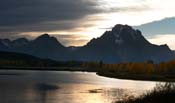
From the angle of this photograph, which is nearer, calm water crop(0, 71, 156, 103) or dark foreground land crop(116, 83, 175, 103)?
dark foreground land crop(116, 83, 175, 103)

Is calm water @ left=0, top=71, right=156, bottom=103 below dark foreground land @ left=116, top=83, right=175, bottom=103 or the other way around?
below

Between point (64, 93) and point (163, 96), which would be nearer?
point (163, 96)

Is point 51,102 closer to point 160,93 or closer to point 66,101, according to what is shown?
point 66,101

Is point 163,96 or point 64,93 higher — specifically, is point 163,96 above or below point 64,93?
above

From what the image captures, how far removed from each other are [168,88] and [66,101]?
3364 centimetres

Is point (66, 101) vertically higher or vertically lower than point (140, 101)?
lower

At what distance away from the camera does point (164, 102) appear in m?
33.6

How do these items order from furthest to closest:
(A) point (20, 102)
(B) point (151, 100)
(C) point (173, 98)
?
(A) point (20, 102), (B) point (151, 100), (C) point (173, 98)

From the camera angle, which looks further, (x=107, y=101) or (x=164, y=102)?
(x=107, y=101)

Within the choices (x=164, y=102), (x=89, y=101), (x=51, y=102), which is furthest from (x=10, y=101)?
(x=164, y=102)

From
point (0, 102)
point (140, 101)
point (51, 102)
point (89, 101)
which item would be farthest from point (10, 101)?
point (140, 101)

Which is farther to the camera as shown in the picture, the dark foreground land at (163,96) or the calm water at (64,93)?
the calm water at (64,93)

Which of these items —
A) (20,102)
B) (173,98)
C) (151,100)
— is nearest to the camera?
(173,98)

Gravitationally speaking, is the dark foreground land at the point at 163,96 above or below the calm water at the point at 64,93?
above
